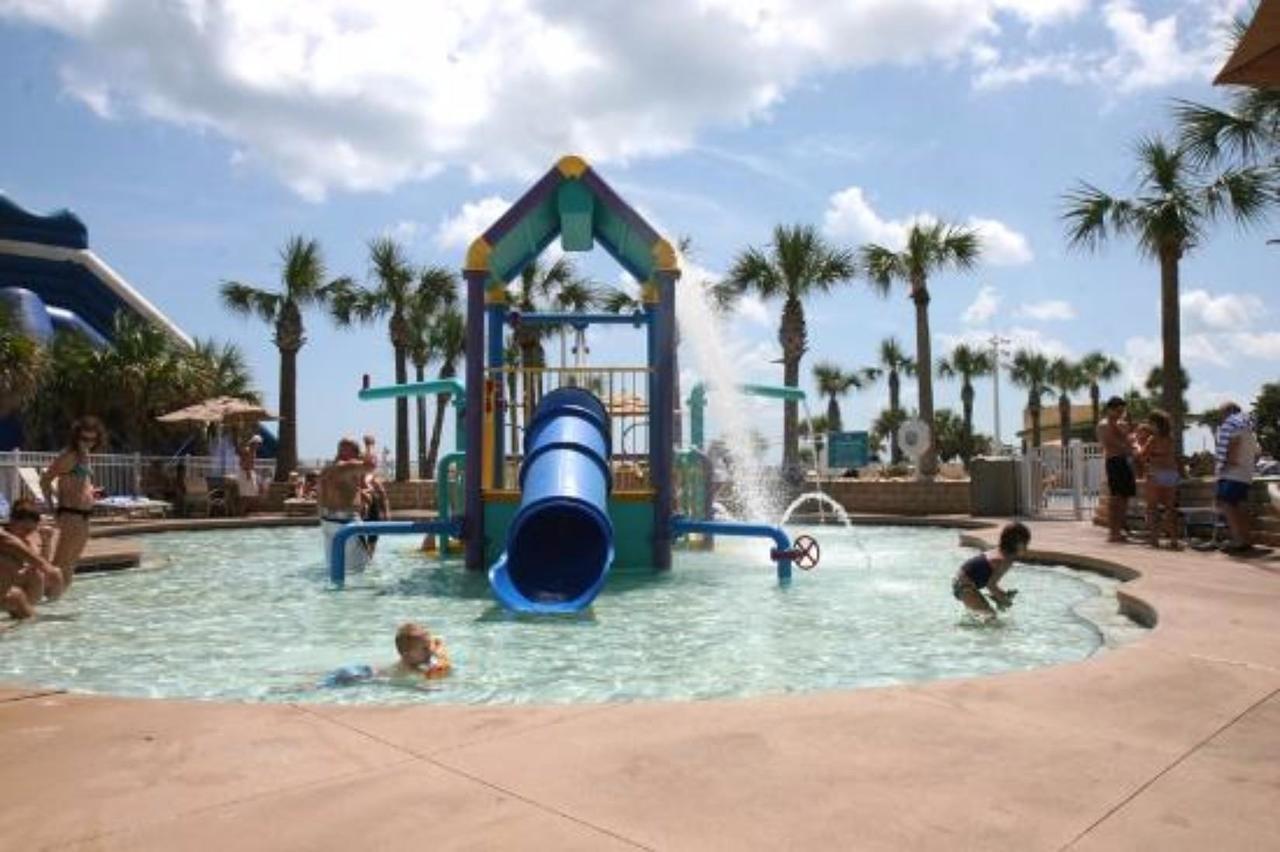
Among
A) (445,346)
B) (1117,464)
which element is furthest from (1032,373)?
(1117,464)

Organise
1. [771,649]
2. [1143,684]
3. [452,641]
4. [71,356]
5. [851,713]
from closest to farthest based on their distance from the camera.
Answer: [851,713], [1143,684], [771,649], [452,641], [71,356]

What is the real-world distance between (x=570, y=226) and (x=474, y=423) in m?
2.40

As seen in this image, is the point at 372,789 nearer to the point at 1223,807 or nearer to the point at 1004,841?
the point at 1004,841

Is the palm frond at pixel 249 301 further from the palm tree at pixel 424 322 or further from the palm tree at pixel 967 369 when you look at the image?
the palm tree at pixel 967 369

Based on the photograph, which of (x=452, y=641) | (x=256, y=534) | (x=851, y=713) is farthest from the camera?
(x=256, y=534)

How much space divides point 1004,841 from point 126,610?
787cm

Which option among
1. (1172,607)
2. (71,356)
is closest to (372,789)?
(1172,607)

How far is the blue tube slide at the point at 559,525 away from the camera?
816 cm

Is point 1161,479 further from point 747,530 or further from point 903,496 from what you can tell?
point 903,496

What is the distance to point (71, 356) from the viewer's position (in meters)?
32.4

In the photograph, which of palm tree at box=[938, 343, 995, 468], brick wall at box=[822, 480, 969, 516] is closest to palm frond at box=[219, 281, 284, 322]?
brick wall at box=[822, 480, 969, 516]

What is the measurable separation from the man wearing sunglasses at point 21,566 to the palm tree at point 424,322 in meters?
25.9

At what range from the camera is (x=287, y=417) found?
28.3 m

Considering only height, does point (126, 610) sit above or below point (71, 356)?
below
